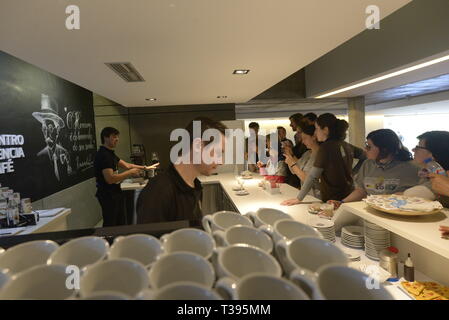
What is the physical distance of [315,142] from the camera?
286 cm

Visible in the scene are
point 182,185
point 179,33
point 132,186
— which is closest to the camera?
point 182,185

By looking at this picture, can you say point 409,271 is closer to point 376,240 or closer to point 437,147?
point 376,240

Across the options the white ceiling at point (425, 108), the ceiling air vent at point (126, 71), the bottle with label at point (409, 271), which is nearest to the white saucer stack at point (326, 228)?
the bottle with label at point (409, 271)

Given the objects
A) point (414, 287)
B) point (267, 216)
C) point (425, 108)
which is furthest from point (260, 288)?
point (425, 108)

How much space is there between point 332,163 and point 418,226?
120 centimetres

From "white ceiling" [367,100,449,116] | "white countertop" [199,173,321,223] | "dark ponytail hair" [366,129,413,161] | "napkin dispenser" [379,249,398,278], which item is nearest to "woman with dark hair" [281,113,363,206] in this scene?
"white countertop" [199,173,321,223]

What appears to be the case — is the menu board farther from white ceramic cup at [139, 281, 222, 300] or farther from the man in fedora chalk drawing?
white ceramic cup at [139, 281, 222, 300]

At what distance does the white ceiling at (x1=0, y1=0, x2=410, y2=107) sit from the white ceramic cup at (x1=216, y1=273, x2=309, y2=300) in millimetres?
1353

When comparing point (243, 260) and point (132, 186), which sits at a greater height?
point (243, 260)

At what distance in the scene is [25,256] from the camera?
563 mm

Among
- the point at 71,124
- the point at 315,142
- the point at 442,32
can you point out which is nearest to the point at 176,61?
the point at 315,142

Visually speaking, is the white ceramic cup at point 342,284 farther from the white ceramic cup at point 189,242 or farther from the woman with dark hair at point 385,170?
the woman with dark hair at point 385,170
